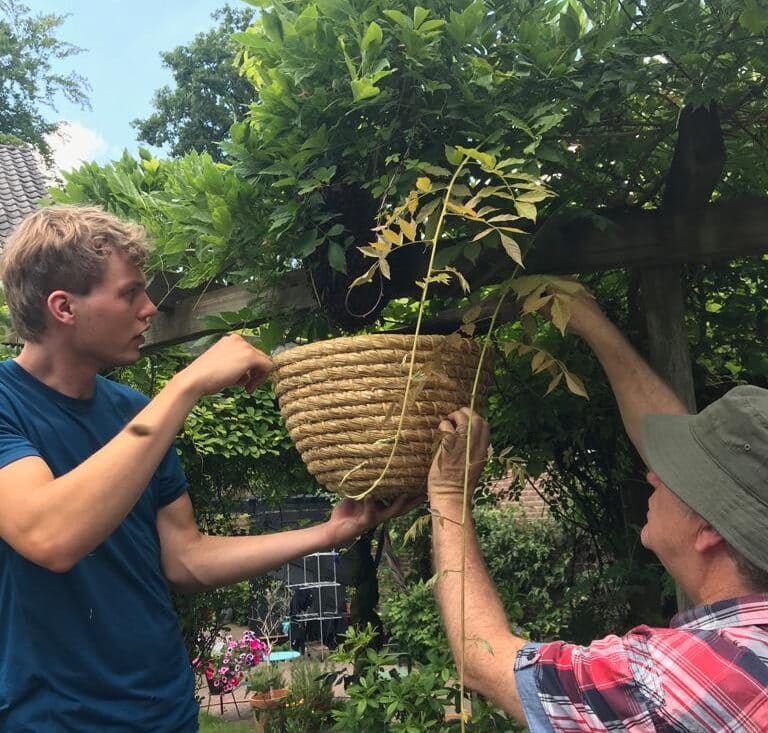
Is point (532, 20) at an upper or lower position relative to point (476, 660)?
upper

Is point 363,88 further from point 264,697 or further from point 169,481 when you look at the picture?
point 264,697

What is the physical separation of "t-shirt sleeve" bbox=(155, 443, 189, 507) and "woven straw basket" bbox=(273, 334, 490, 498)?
39 cm

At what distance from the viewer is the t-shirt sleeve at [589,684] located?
967 millimetres

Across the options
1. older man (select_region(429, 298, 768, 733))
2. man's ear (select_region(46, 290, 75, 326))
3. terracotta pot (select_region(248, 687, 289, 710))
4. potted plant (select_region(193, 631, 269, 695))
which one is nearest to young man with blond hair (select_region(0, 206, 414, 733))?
man's ear (select_region(46, 290, 75, 326))

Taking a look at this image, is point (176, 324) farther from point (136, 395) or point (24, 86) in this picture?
point (24, 86)

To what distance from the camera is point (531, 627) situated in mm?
3592

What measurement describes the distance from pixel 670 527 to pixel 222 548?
87 cm

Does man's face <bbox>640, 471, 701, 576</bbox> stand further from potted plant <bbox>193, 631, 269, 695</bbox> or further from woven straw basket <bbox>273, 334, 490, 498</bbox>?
potted plant <bbox>193, 631, 269, 695</bbox>

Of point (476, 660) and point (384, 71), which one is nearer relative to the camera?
point (476, 660)

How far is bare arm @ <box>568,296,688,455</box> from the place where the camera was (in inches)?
58.0

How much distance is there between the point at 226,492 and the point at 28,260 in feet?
12.4

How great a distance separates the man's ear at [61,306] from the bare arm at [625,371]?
898 mm

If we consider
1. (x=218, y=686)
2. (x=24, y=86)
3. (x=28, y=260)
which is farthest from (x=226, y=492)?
(x=24, y=86)

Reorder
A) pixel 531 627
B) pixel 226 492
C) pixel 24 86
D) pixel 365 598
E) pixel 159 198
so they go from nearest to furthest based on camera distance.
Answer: pixel 159 198, pixel 365 598, pixel 531 627, pixel 226 492, pixel 24 86
